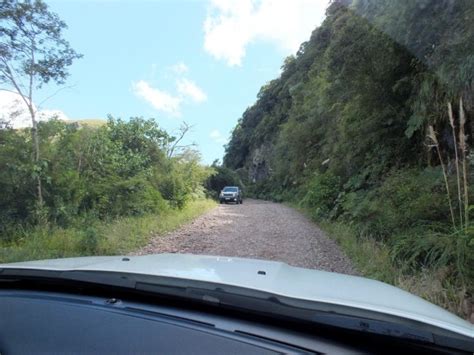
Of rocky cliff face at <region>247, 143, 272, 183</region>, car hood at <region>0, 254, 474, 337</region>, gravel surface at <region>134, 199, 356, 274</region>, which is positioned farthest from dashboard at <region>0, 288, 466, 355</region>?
rocky cliff face at <region>247, 143, 272, 183</region>

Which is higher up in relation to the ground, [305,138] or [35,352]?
[305,138]

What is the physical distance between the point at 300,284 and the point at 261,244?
27.0 feet

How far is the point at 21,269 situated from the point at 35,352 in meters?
0.77

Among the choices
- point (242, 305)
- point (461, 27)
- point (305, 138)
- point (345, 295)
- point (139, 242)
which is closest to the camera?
point (242, 305)

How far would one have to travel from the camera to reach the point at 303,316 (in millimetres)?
1694

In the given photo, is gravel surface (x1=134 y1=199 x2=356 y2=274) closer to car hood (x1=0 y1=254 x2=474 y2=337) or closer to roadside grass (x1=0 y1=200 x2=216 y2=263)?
roadside grass (x1=0 y1=200 x2=216 y2=263)

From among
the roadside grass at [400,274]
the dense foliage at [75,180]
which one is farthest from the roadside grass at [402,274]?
the dense foliage at [75,180]

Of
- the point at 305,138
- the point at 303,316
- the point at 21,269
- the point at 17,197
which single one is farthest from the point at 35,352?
the point at 305,138

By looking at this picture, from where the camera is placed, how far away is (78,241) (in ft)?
29.1

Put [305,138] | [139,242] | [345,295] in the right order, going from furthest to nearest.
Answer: [305,138] < [139,242] < [345,295]

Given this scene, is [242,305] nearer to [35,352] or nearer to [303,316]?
[303,316]

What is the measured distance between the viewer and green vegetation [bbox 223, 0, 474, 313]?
5544mm

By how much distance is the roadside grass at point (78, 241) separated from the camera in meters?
8.09

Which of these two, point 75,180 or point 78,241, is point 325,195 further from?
point 78,241
